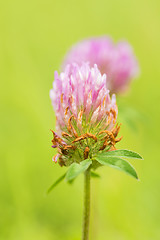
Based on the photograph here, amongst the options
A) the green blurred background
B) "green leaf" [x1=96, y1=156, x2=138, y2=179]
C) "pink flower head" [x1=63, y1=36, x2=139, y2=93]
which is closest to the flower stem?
"green leaf" [x1=96, y1=156, x2=138, y2=179]

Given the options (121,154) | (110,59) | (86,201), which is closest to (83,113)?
(121,154)

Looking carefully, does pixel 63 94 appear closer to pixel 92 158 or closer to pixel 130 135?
pixel 92 158

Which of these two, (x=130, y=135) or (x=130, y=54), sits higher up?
(x=130, y=54)

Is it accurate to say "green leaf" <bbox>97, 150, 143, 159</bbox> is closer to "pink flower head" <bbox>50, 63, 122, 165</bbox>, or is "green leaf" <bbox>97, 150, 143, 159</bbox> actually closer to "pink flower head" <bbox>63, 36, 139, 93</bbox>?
"pink flower head" <bbox>50, 63, 122, 165</bbox>

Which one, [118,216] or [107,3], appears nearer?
[118,216]

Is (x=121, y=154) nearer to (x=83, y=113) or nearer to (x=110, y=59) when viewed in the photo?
(x=83, y=113)

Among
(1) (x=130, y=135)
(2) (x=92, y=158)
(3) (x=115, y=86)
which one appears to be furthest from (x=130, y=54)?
(2) (x=92, y=158)
